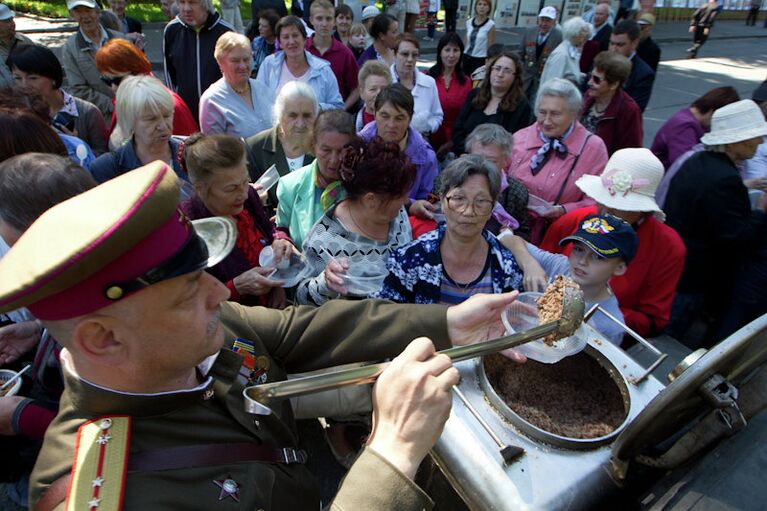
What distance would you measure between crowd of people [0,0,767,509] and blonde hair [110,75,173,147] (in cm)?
2

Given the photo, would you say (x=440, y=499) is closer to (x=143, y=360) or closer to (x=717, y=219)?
(x=143, y=360)

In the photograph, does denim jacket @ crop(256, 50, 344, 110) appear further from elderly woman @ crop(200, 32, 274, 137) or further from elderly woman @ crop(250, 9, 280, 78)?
elderly woman @ crop(250, 9, 280, 78)

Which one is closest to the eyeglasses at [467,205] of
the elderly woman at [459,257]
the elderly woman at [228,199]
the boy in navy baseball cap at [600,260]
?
the elderly woman at [459,257]

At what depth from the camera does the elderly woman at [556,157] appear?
340 centimetres

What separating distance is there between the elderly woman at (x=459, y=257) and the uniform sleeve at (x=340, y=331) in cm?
55

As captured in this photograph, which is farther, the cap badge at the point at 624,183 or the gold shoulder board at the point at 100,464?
the cap badge at the point at 624,183

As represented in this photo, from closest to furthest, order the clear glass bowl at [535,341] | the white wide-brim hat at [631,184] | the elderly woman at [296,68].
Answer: the clear glass bowl at [535,341] < the white wide-brim hat at [631,184] < the elderly woman at [296,68]

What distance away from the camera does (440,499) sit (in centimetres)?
157

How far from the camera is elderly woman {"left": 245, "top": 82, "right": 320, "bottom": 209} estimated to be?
3.49m

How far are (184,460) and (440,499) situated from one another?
835 millimetres

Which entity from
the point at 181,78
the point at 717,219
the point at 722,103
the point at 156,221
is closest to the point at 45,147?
the point at 156,221

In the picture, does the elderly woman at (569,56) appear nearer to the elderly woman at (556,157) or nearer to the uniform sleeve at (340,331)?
the elderly woman at (556,157)

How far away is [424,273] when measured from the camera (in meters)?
2.26

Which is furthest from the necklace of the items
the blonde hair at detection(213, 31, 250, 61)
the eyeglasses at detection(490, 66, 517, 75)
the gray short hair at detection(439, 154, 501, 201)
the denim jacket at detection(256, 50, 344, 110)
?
the gray short hair at detection(439, 154, 501, 201)
